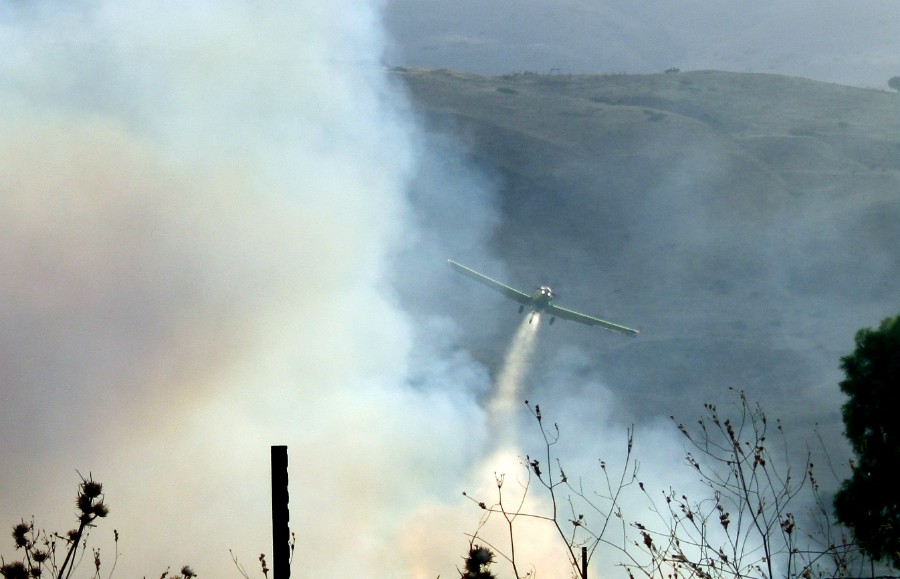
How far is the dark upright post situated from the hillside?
228 ft

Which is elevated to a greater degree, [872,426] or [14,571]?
[872,426]

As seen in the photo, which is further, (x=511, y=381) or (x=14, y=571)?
(x=511, y=381)

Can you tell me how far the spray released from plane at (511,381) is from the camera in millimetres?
66938

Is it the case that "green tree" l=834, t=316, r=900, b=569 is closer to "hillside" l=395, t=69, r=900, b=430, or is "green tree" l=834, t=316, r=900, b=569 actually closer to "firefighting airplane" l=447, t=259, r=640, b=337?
"firefighting airplane" l=447, t=259, r=640, b=337

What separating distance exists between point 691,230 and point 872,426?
261 feet

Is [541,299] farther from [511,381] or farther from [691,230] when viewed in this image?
[691,230]

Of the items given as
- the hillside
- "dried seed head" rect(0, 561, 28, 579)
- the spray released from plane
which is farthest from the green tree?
the hillside

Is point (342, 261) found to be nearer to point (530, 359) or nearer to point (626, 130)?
point (530, 359)

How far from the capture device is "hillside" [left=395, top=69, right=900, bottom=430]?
86125mm

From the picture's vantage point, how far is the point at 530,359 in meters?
85.3

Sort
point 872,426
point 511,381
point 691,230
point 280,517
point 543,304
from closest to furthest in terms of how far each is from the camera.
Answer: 1. point 280,517
2. point 872,426
3. point 543,304
4. point 511,381
5. point 691,230

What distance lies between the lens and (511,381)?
263 feet

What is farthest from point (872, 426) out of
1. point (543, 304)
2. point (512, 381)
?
point (512, 381)

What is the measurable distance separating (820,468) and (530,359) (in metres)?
26.7
